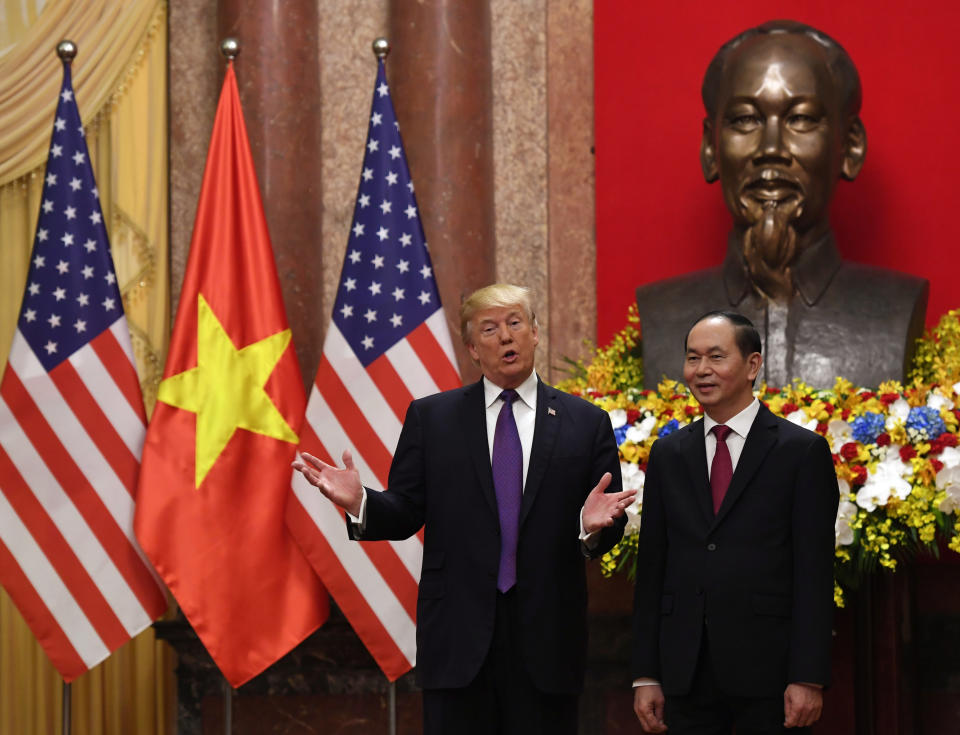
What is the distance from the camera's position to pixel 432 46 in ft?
19.4

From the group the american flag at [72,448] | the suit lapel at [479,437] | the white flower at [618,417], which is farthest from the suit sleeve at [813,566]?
the american flag at [72,448]

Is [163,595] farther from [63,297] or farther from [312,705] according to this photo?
[63,297]

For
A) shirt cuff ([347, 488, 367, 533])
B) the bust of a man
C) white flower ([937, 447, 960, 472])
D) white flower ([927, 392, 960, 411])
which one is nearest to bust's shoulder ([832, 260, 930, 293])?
the bust of a man

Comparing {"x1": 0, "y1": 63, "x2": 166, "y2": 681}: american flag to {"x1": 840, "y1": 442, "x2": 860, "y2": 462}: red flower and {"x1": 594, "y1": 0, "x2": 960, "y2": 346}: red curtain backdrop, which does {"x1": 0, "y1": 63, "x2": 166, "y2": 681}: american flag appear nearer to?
{"x1": 594, "y1": 0, "x2": 960, "y2": 346}: red curtain backdrop

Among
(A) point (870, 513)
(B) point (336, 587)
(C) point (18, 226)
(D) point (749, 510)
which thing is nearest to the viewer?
(D) point (749, 510)

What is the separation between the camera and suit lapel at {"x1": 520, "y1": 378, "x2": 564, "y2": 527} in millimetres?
3312

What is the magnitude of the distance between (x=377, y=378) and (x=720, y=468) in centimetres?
191

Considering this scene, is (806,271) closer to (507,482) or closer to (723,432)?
(723,432)

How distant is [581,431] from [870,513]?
3.66 feet

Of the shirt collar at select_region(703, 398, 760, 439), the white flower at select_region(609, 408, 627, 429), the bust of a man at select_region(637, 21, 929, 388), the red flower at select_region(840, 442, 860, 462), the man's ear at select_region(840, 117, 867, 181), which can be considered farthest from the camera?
the man's ear at select_region(840, 117, 867, 181)

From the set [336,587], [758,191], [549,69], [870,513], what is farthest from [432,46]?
[870,513]

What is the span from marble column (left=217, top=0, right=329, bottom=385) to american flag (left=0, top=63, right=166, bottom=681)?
36.7 inches

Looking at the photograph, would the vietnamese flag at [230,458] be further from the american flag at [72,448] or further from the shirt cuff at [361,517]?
the shirt cuff at [361,517]

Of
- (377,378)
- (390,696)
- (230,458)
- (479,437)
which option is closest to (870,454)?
(479,437)
